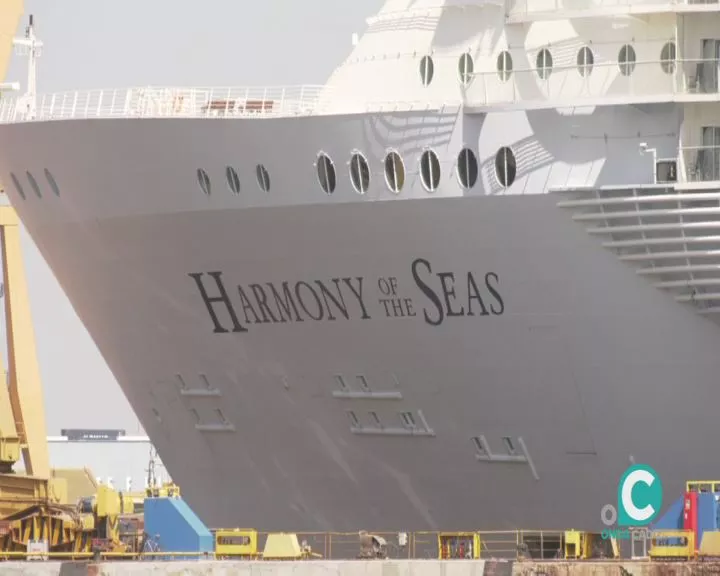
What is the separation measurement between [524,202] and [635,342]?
3591mm

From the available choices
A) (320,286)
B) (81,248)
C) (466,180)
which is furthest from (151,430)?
(466,180)

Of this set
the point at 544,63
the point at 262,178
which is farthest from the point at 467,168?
the point at 262,178

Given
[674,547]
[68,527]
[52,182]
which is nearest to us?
[674,547]

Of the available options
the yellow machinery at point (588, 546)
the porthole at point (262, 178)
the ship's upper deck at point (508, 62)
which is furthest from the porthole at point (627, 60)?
the yellow machinery at point (588, 546)

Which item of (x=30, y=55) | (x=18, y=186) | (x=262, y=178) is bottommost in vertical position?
(x=262, y=178)

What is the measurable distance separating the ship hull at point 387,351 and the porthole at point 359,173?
0.98 feet

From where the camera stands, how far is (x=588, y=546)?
49031mm

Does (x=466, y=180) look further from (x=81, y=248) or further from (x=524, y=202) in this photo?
(x=81, y=248)

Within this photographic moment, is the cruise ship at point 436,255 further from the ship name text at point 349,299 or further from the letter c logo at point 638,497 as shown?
the letter c logo at point 638,497

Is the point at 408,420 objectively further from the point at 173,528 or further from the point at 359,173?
the point at 173,528

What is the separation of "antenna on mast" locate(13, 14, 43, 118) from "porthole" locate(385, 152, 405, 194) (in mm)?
10939

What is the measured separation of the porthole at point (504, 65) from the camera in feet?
180

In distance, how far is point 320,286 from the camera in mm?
56969

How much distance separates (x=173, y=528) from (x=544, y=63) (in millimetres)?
12668
